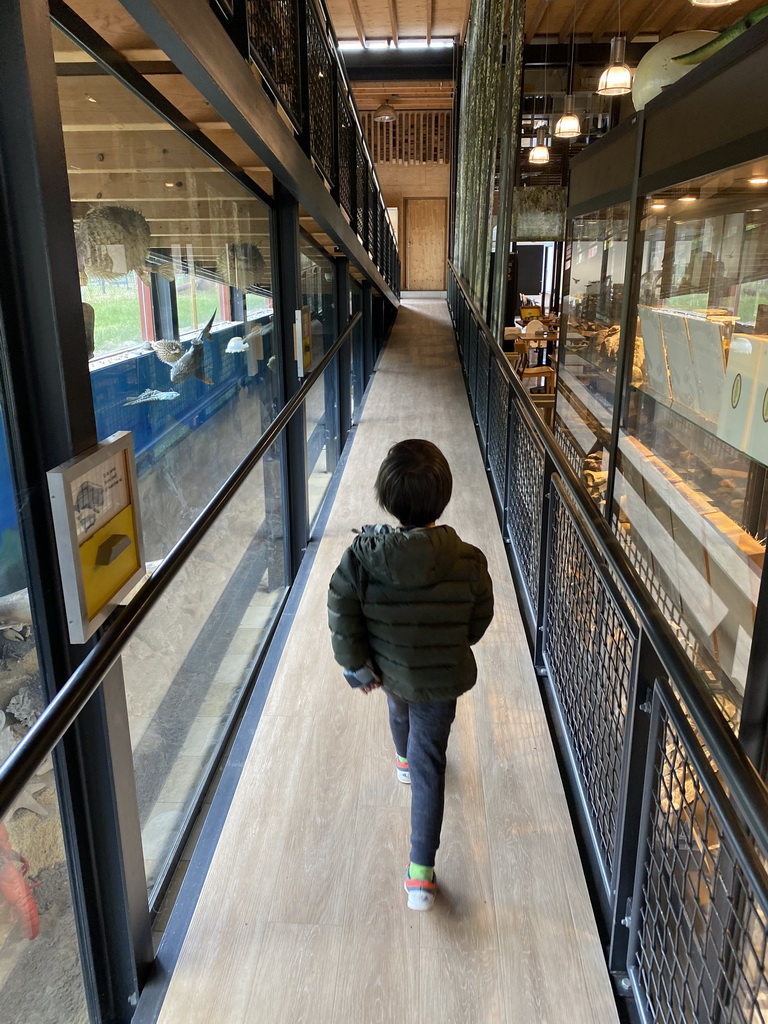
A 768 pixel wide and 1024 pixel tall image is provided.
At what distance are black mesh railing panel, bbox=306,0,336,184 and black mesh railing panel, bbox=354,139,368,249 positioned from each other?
5.53 ft

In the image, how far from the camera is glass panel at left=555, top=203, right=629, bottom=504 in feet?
9.18

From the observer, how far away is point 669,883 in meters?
1.28

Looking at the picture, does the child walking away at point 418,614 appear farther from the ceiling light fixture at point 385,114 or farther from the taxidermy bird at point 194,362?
the ceiling light fixture at point 385,114

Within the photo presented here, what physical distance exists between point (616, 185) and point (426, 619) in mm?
1829

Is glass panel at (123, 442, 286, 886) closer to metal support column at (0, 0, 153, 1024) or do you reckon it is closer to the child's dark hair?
metal support column at (0, 0, 153, 1024)

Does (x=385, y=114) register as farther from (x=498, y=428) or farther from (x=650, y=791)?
(x=650, y=791)

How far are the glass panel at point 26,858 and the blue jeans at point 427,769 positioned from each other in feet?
2.39

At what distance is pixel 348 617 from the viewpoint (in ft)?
5.47

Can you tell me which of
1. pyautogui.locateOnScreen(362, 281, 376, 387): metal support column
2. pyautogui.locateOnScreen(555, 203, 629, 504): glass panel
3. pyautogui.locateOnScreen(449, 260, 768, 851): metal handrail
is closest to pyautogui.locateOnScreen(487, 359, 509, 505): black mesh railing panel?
pyautogui.locateOnScreen(555, 203, 629, 504): glass panel

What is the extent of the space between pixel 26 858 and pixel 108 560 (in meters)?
0.50

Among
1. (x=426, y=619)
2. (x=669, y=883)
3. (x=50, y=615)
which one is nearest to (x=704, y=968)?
(x=669, y=883)

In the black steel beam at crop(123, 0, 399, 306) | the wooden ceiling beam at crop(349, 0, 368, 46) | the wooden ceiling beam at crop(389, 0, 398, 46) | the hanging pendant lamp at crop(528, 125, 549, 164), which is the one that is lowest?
the black steel beam at crop(123, 0, 399, 306)

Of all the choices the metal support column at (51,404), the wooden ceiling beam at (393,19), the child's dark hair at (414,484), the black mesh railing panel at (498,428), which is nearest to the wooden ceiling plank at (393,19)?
the wooden ceiling beam at (393,19)

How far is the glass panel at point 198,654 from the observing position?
6.66ft
